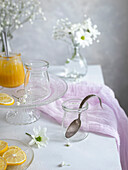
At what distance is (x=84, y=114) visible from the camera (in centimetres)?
103

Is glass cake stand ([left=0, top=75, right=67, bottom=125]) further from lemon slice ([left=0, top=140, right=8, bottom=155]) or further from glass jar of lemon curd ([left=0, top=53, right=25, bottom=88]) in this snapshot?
lemon slice ([left=0, top=140, right=8, bottom=155])

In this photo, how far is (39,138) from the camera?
1.02 metres

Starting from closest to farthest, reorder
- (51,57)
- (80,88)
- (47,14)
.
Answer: (80,88) → (47,14) → (51,57)

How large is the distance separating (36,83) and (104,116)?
12.2 inches

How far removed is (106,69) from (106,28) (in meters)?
0.32

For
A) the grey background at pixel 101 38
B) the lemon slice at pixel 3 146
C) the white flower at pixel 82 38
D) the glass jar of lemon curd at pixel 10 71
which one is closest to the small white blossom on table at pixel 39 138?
the lemon slice at pixel 3 146

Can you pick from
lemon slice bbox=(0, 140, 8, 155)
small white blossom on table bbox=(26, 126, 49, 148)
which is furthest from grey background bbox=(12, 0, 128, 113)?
lemon slice bbox=(0, 140, 8, 155)

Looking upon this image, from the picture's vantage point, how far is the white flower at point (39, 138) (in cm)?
100

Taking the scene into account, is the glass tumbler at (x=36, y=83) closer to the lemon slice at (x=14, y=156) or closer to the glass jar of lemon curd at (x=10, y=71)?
the glass jar of lemon curd at (x=10, y=71)

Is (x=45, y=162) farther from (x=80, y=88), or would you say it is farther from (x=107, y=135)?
(x=80, y=88)

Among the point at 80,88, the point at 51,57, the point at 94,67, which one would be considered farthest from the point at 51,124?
the point at 51,57

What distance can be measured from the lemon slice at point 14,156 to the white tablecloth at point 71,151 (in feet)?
0.15

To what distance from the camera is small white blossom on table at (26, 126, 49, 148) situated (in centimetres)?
100

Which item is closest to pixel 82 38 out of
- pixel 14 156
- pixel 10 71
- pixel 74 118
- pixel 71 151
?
pixel 10 71
